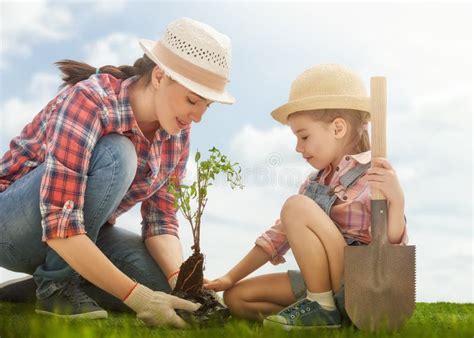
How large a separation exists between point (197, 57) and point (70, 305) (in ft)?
4.86

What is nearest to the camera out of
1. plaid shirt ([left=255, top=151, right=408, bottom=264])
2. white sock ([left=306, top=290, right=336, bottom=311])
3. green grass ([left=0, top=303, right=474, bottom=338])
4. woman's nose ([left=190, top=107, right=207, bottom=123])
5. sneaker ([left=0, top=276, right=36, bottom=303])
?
green grass ([left=0, top=303, right=474, bottom=338])

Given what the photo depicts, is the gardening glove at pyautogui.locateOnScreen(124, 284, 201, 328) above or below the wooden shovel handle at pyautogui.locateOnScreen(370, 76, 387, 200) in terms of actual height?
→ below

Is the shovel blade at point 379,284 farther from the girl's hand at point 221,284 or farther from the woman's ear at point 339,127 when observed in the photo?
the girl's hand at point 221,284

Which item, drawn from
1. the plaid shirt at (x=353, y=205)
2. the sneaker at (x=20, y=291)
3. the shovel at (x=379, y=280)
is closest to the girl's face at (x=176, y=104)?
the plaid shirt at (x=353, y=205)

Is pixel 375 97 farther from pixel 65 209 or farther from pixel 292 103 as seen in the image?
pixel 65 209

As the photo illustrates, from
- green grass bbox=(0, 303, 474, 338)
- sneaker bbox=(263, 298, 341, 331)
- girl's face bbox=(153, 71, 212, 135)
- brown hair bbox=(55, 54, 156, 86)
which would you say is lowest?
green grass bbox=(0, 303, 474, 338)

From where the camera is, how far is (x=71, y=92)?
3.28m

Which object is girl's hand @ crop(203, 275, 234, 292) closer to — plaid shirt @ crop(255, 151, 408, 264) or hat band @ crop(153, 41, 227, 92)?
plaid shirt @ crop(255, 151, 408, 264)

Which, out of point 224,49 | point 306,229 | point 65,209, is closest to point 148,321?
point 65,209

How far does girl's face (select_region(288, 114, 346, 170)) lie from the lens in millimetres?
3279

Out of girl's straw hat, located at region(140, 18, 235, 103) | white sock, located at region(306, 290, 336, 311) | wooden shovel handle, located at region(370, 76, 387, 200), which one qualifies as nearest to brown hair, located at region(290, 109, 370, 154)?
wooden shovel handle, located at region(370, 76, 387, 200)

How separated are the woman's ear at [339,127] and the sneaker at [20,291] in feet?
7.41

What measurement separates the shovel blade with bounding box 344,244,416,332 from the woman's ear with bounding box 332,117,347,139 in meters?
0.63

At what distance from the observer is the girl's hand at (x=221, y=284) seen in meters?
3.46
